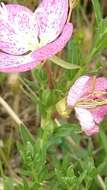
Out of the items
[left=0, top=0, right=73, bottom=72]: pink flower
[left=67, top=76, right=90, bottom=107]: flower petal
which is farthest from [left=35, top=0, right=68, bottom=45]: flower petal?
[left=67, top=76, right=90, bottom=107]: flower petal

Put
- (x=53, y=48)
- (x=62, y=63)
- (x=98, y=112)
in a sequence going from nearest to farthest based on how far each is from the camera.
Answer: (x=53, y=48) → (x=62, y=63) → (x=98, y=112)

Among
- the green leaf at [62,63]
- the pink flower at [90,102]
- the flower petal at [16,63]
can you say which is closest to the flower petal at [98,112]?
the pink flower at [90,102]

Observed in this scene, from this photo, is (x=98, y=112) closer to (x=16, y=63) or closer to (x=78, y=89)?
(x=78, y=89)

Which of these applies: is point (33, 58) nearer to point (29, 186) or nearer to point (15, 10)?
point (15, 10)

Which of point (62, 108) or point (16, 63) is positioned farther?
point (62, 108)

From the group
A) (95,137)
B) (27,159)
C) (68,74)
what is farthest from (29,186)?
(95,137)

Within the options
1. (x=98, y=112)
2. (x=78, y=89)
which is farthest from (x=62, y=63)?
(x=98, y=112)

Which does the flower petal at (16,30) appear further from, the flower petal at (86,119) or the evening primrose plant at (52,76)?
the flower petal at (86,119)
